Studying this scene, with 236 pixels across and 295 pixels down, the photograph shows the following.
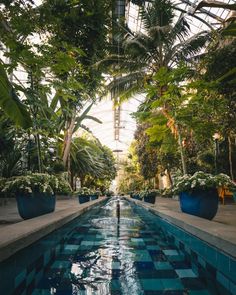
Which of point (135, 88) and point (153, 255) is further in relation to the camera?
point (135, 88)

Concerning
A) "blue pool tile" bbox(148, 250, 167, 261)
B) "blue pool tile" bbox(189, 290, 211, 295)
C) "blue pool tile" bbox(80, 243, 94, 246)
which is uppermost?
"blue pool tile" bbox(80, 243, 94, 246)

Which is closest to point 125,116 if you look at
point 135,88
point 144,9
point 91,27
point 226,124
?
point 135,88

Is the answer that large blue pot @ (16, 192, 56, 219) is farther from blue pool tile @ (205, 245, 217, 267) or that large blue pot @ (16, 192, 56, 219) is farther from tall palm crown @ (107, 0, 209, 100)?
tall palm crown @ (107, 0, 209, 100)

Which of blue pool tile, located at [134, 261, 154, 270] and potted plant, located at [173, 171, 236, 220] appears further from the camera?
potted plant, located at [173, 171, 236, 220]

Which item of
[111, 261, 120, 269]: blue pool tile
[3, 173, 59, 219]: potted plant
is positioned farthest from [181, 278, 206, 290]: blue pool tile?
[3, 173, 59, 219]: potted plant

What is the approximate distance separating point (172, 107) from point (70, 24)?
4.24 meters

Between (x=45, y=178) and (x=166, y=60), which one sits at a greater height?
(x=166, y=60)

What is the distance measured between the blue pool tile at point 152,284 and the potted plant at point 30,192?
345 centimetres

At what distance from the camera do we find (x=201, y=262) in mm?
3312

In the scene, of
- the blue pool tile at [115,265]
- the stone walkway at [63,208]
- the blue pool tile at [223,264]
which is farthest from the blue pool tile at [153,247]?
the stone walkway at [63,208]

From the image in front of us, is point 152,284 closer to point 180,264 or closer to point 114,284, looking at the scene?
point 114,284

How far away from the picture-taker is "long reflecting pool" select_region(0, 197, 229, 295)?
2.42m

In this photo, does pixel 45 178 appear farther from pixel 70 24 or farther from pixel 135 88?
pixel 135 88

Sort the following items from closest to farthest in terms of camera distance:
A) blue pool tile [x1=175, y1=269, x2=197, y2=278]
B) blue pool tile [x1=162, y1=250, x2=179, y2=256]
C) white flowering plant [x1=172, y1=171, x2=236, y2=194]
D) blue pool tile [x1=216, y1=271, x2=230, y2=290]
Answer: blue pool tile [x1=216, y1=271, x2=230, y2=290] → blue pool tile [x1=175, y1=269, x2=197, y2=278] → blue pool tile [x1=162, y1=250, x2=179, y2=256] → white flowering plant [x1=172, y1=171, x2=236, y2=194]
